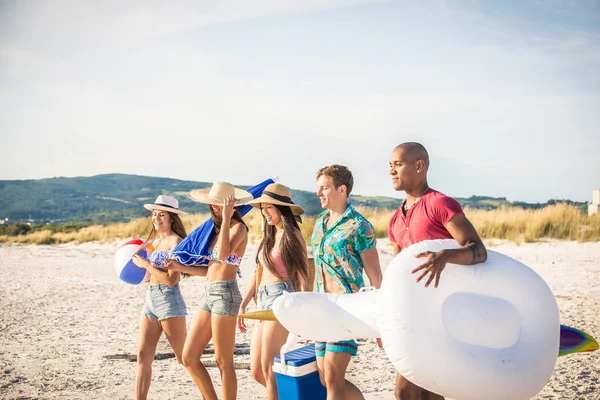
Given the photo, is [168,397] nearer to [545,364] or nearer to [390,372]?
[390,372]

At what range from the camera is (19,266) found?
19641mm

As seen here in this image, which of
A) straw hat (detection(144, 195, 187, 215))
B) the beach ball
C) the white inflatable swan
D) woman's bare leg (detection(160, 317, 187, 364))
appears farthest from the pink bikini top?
the white inflatable swan

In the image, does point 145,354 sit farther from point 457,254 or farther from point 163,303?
point 457,254

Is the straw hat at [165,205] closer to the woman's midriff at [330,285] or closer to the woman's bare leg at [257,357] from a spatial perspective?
the woman's bare leg at [257,357]

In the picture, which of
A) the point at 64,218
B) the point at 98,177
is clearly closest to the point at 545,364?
the point at 64,218

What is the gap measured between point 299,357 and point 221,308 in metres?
0.80

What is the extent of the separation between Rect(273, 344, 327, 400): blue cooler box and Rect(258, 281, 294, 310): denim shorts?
450 mm

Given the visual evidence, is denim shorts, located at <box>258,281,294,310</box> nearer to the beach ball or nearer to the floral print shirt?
the floral print shirt

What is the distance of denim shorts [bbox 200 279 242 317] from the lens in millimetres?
5293

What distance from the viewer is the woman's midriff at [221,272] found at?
5.44 metres

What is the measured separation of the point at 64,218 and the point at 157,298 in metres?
67.8

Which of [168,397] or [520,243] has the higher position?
[520,243]

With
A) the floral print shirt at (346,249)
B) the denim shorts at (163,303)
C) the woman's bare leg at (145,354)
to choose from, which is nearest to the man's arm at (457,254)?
the floral print shirt at (346,249)

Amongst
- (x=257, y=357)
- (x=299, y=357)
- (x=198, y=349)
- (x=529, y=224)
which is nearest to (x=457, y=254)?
(x=299, y=357)
